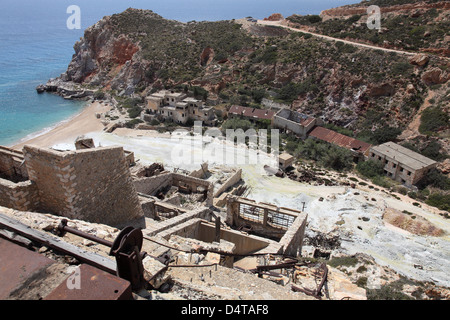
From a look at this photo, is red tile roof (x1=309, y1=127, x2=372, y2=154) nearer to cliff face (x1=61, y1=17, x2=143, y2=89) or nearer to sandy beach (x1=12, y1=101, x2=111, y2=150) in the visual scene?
sandy beach (x1=12, y1=101, x2=111, y2=150)

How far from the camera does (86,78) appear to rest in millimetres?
69875

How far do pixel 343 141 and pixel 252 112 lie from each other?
45.1 feet

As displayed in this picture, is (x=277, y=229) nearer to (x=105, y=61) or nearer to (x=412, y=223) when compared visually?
(x=412, y=223)

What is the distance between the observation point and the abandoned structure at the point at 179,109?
4581cm

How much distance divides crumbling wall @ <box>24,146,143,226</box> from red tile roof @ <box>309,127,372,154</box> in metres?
33.5

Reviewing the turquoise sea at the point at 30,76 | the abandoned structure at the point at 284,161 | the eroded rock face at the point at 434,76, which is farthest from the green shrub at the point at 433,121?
the turquoise sea at the point at 30,76

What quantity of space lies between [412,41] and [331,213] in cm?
4042

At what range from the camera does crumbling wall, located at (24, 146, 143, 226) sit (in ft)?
25.7

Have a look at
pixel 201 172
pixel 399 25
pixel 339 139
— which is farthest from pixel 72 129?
pixel 399 25

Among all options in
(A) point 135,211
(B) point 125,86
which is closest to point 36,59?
(B) point 125,86

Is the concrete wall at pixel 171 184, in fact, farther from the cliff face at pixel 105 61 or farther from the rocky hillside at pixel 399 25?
the cliff face at pixel 105 61

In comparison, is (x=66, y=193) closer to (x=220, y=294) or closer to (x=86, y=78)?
(x=220, y=294)

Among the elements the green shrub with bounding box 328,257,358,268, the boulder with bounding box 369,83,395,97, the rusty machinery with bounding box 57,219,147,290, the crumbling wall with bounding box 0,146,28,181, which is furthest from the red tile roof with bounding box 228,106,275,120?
the rusty machinery with bounding box 57,219,147,290

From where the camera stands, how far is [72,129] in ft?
153
